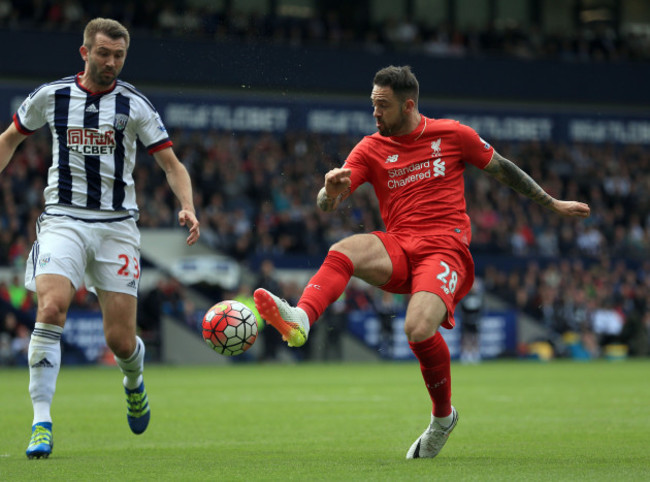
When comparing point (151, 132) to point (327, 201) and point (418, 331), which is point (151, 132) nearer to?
point (327, 201)

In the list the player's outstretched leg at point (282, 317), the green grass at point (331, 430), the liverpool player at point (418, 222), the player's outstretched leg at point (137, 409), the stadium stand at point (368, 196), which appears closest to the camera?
the player's outstretched leg at point (282, 317)

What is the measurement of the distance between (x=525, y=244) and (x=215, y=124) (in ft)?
29.8

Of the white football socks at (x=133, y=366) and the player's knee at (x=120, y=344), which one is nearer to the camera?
the player's knee at (x=120, y=344)

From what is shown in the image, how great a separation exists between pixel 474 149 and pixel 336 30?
24.6 m

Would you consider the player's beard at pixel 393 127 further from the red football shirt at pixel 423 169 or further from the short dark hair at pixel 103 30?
the short dark hair at pixel 103 30

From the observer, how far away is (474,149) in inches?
270

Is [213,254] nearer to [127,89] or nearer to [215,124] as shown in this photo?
[215,124]

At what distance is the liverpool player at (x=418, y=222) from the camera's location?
6.33 m

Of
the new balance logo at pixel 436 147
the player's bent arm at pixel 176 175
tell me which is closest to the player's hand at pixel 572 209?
the new balance logo at pixel 436 147

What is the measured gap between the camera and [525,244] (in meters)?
28.5

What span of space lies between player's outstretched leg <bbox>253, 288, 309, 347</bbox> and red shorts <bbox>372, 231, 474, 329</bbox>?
985mm

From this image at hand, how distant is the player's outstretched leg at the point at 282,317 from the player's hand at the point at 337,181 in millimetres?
753

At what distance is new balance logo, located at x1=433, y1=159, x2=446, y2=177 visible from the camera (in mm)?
6801

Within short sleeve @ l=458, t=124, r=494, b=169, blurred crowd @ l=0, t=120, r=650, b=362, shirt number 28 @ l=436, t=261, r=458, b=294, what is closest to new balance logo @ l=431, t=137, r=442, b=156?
short sleeve @ l=458, t=124, r=494, b=169
